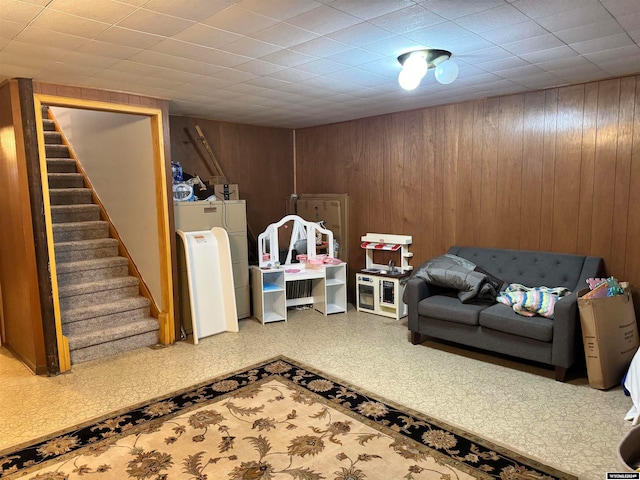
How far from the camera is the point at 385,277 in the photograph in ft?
16.6

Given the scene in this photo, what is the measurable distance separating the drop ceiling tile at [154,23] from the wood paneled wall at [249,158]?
2818 mm

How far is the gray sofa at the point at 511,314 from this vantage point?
10.8ft

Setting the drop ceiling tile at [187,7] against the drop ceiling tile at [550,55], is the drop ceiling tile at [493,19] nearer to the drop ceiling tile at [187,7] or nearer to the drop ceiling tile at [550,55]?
the drop ceiling tile at [550,55]

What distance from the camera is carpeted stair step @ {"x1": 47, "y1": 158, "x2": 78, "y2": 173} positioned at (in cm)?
540

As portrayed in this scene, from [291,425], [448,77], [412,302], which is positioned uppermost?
[448,77]

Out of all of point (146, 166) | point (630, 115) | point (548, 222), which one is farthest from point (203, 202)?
point (630, 115)

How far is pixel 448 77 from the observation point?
123 inches

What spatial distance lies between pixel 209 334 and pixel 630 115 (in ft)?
13.9

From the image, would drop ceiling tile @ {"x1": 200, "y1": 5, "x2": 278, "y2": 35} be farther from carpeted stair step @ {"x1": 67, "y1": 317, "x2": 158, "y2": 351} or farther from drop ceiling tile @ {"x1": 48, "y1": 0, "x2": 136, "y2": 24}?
carpeted stair step @ {"x1": 67, "y1": 317, "x2": 158, "y2": 351}

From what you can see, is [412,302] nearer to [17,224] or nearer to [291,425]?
[291,425]

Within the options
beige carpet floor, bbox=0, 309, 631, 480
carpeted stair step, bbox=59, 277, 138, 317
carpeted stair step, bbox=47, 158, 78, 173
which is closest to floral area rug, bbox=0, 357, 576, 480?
beige carpet floor, bbox=0, 309, 631, 480

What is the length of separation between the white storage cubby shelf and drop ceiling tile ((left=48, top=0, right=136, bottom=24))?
306 centimetres

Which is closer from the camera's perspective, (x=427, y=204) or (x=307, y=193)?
(x=427, y=204)

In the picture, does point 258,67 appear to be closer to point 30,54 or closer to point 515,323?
point 30,54
